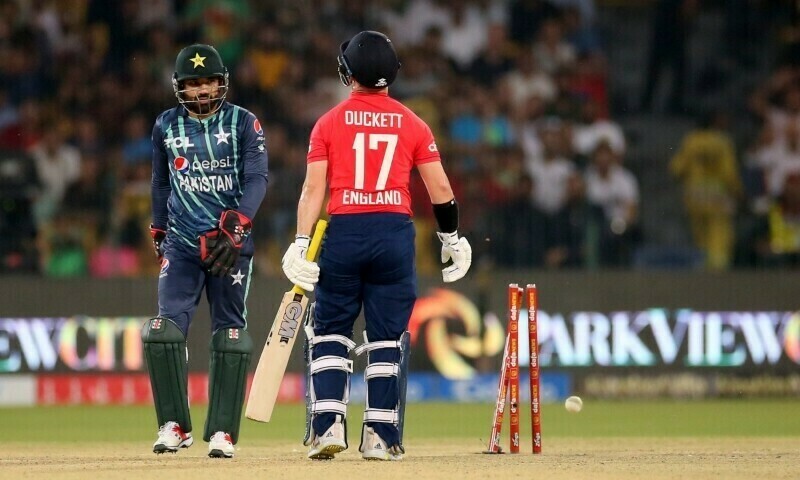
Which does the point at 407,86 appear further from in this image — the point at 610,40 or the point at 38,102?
the point at 38,102

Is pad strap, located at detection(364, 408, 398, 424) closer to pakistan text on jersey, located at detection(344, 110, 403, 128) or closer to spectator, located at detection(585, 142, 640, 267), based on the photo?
pakistan text on jersey, located at detection(344, 110, 403, 128)

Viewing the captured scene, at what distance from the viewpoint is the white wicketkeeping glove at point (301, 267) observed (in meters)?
7.39

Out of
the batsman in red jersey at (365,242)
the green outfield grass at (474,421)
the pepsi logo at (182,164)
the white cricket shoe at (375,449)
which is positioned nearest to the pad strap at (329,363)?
the batsman in red jersey at (365,242)

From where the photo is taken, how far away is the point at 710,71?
1505 cm

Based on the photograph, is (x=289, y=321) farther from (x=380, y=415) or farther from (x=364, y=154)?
(x=364, y=154)

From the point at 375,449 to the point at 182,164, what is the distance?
177 centimetres

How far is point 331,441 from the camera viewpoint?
7.48 m

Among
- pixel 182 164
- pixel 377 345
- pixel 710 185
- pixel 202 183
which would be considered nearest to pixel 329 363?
pixel 377 345

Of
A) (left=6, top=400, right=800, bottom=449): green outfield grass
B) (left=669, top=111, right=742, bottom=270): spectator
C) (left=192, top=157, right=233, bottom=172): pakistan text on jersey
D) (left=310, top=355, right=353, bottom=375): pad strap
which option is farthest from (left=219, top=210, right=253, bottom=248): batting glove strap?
(left=669, top=111, right=742, bottom=270): spectator

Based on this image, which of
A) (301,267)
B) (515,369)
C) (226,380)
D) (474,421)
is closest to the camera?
(301,267)

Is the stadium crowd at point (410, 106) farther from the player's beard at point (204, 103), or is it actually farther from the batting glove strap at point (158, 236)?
the player's beard at point (204, 103)

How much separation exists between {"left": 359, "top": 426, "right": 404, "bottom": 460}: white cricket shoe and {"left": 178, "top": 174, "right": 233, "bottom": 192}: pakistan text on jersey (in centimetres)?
147

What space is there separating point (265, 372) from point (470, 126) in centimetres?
735

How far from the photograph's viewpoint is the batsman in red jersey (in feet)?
24.5
